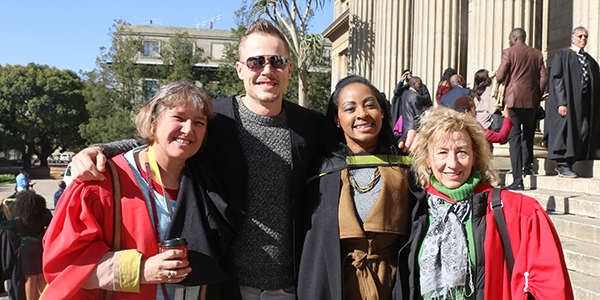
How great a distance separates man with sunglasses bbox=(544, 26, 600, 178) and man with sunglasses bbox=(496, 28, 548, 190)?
28cm

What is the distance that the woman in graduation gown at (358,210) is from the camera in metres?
2.48

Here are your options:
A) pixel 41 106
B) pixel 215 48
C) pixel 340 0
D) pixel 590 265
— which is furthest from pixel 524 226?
pixel 215 48

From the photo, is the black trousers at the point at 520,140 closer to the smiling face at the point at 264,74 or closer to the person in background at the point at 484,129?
the person in background at the point at 484,129

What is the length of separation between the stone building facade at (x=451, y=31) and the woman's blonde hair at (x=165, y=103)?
6.80m

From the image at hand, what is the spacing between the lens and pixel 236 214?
2.43 m

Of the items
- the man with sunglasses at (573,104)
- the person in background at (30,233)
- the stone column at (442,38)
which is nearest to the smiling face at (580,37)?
the man with sunglasses at (573,104)

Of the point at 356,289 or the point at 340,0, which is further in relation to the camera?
the point at 340,0

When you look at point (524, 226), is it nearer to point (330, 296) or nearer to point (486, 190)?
point (486, 190)

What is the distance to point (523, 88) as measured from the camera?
255 inches

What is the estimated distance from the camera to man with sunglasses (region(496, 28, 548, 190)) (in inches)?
255

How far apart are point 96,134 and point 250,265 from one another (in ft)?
125

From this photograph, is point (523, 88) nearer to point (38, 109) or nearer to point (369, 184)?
point (369, 184)

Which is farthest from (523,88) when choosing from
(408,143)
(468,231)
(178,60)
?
(178,60)

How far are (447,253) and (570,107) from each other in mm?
4964
